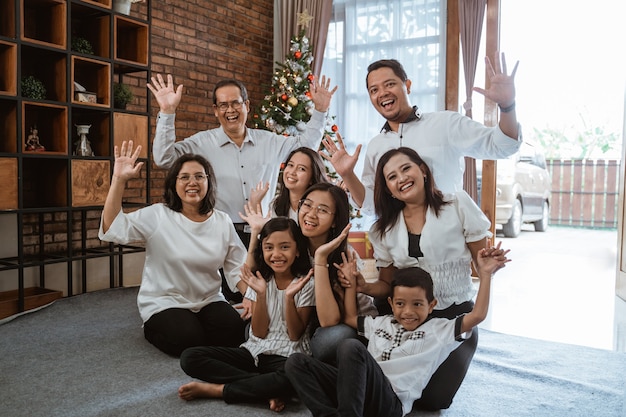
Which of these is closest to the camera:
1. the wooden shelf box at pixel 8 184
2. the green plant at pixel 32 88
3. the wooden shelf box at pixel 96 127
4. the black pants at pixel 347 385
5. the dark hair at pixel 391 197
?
the black pants at pixel 347 385

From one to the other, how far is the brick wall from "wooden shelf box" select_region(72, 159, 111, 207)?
349 millimetres

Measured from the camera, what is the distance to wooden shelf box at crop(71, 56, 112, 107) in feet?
12.6

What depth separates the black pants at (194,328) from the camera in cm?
259

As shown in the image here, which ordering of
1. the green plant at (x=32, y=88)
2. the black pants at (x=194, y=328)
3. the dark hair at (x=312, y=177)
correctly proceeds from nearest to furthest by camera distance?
the black pants at (x=194, y=328), the dark hair at (x=312, y=177), the green plant at (x=32, y=88)

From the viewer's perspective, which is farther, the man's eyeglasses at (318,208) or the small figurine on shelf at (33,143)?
the small figurine on shelf at (33,143)

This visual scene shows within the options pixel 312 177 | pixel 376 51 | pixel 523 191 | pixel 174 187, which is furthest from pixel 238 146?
pixel 523 191

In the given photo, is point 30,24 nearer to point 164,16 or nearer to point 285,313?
point 164,16

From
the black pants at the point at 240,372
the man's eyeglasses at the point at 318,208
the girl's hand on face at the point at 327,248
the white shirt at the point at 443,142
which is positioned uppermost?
the white shirt at the point at 443,142

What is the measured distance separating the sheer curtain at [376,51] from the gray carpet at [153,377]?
2890 mm

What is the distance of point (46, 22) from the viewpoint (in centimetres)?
378

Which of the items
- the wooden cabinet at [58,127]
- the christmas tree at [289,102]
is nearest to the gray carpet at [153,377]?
the wooden cabinet at [58,127]

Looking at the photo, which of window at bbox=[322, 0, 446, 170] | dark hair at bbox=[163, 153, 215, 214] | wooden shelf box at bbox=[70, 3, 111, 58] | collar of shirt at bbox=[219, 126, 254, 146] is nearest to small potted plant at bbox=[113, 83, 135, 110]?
wooden shelf box at bbox=[70, 3, 111, 58]

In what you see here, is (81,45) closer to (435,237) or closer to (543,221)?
(435,237)

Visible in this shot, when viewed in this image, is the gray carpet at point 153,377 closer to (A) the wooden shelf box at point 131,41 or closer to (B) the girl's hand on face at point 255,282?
(B) the girl's hand on face at point 255,282
